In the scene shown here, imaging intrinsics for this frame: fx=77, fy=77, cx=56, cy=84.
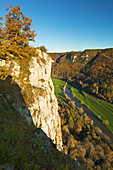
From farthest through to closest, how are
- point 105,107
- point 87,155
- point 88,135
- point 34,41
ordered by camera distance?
point 105,107
point 88,135
point 87,155
point 34,41

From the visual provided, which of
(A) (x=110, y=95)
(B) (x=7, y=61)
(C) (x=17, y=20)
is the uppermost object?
(C) (x=17, y=20)

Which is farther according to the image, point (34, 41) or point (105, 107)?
point (105, 107)

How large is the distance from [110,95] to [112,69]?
59236mm

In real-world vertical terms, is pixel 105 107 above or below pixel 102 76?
below

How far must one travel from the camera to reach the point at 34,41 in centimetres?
1994

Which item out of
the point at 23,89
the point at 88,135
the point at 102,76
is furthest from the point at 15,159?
the point at 102,76

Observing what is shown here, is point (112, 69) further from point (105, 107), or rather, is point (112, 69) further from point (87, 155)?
point (87, 155)

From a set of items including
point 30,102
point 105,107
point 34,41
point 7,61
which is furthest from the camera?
point 105,107

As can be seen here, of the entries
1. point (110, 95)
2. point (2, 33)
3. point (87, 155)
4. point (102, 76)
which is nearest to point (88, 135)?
point (87, 155)

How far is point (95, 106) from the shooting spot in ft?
291

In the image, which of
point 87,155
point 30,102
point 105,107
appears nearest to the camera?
point 30,102

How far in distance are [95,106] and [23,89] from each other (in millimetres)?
93213

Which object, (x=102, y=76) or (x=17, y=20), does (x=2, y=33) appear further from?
(x=102, y=76)

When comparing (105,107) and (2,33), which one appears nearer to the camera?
(2,33)
